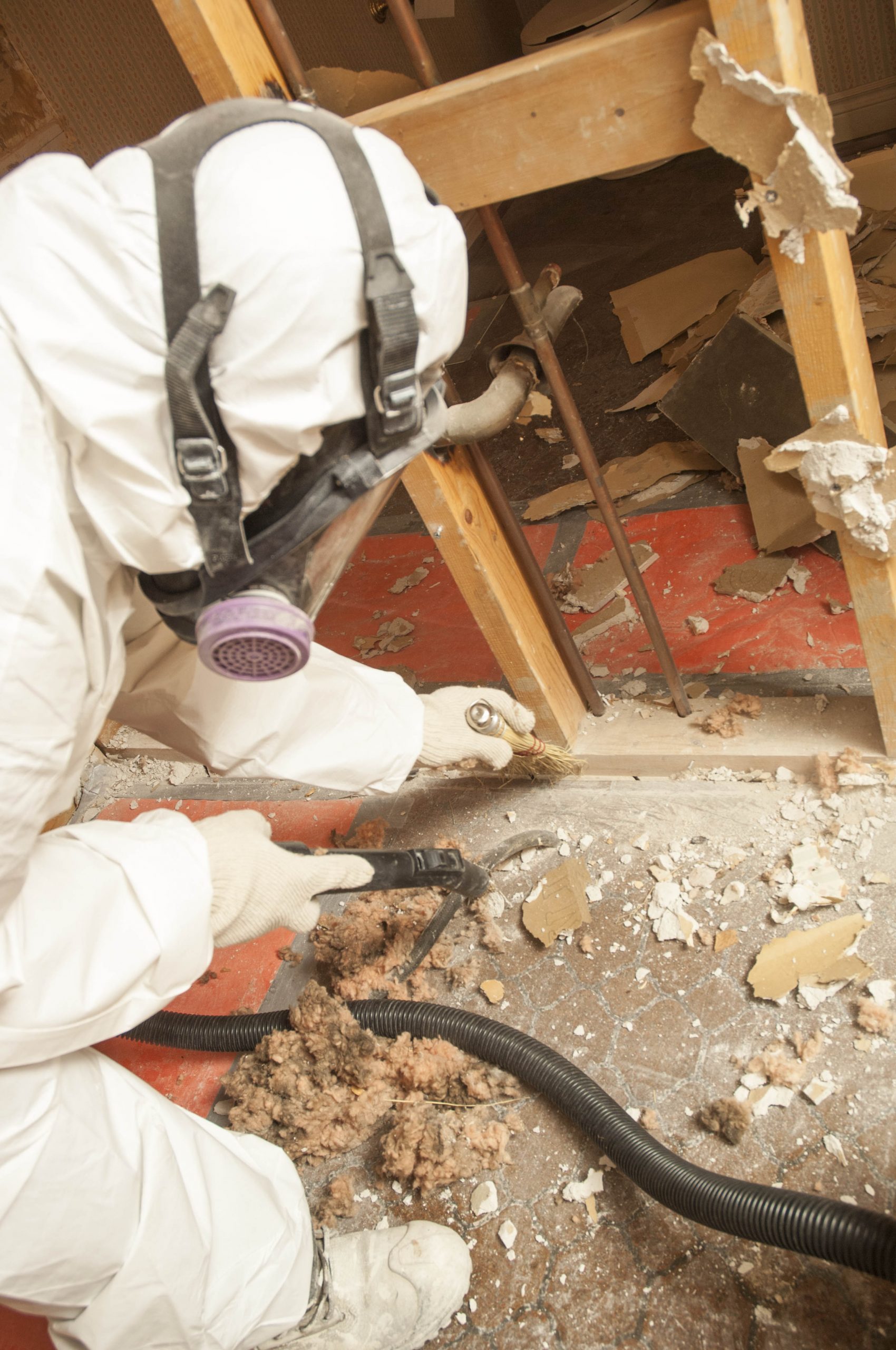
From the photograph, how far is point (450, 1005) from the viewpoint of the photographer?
6.75 ft

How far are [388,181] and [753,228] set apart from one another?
4245 mm

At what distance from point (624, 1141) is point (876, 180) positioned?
4.13 metres

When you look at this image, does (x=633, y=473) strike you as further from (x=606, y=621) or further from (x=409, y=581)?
(x=409, y=581)

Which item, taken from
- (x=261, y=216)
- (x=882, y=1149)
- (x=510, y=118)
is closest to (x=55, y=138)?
(x=510, y=118)

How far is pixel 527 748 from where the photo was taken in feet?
7.36

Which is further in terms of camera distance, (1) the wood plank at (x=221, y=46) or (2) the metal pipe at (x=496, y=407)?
(2) the metal pipe at (x=496, y=407)

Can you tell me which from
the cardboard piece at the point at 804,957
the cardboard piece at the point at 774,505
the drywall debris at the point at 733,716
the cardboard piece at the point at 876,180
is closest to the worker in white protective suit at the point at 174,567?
the cardboard piece at the point at 804,957

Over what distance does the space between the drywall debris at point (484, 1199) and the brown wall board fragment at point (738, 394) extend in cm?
232

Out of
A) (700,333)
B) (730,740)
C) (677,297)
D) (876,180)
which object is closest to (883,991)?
(730,740)

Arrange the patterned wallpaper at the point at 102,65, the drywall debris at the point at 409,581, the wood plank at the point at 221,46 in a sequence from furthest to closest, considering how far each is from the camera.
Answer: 1. the patterned wallpaper at the point at 102,65
2. the drywall debris at the point at 409,581
3. the wood plank at the point at 221,46

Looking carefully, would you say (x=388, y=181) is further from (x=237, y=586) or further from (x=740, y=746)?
(x=740, y=746)

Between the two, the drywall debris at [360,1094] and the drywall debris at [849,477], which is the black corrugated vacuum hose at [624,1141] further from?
the drywall debris at [849,477]

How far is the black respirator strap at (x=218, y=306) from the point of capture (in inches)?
41.6

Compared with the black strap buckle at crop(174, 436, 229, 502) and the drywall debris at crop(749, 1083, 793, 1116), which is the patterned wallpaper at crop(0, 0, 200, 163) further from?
the drywall debris at crop(749, 1083, 793, 1116)
